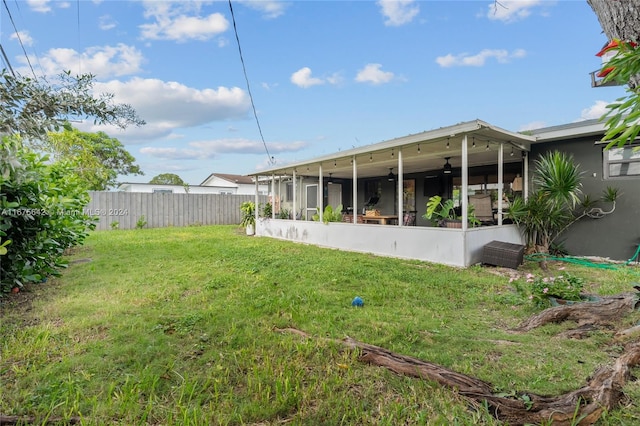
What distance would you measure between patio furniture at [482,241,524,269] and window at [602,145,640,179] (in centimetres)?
255

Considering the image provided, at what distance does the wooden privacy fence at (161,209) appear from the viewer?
12.1 m

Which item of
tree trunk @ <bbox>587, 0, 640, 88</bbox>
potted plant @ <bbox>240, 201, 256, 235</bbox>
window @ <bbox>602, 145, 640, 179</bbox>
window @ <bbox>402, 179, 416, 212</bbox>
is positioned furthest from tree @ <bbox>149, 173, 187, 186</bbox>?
tree trunk @ <bbox>587, 0, 640, 88</bbox>

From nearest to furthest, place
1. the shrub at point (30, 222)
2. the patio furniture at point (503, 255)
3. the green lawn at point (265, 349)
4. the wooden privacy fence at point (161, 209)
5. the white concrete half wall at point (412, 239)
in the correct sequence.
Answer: the green lawn at point (265, 349) → the shrub at point (30, 222) → the patio furniture at point (503, 255) → the white concrete half wall at point (412, 239) → the wooden privacy fence at point (161, 209)

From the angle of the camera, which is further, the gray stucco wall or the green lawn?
the gray stucco wall

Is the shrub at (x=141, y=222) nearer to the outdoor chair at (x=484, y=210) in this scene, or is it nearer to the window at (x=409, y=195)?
the window at (x=409, y=195)

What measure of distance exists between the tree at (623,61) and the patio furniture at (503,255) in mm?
4422

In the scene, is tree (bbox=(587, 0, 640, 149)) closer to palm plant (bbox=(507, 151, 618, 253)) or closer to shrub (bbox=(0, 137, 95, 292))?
shrub (bbox=(0, 137, 95, 292))

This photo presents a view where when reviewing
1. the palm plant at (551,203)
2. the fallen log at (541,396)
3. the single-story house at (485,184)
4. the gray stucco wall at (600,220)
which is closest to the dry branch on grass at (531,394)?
the fallen log at (541,396)

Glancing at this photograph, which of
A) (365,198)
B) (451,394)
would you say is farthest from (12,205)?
(365,198)

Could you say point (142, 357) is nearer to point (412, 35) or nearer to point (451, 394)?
point (451, 394)

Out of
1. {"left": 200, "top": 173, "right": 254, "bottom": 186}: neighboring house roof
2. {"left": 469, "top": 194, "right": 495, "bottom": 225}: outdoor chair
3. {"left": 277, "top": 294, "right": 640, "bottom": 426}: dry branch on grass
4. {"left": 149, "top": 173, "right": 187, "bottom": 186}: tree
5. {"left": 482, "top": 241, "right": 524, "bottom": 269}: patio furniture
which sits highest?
{"left": 149, "top": 173, "right": 187, "bottom": 186}: tree

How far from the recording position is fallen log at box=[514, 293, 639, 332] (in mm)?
2842

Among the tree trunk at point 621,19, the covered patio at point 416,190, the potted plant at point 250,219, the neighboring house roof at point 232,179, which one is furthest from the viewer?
the neighboring house roof at point 232,179

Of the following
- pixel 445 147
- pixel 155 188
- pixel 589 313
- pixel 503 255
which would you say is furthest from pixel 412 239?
pixel 155 188
